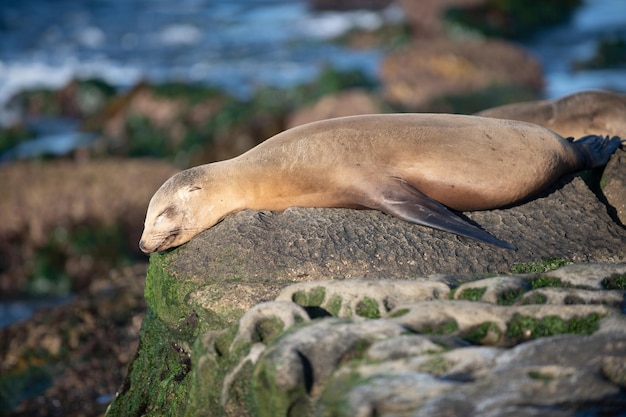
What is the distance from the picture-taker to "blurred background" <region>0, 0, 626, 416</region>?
8086 millimetres

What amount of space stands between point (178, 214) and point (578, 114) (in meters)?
3.39

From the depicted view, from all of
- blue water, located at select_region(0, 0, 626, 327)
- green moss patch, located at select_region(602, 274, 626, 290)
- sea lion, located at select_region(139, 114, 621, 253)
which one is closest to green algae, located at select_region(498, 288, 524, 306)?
green moss patch, located at select_region(602, 274, 626, 290)

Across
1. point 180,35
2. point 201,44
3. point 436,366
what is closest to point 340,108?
point 436,366

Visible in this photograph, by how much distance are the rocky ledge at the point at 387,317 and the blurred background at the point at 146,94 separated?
102 inches

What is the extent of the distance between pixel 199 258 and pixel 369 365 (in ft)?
5.79

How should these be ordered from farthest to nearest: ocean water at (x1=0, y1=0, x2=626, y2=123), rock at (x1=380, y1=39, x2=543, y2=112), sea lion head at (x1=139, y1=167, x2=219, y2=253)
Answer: ocean water at (x1=0, y1=0, x2=626, y2=123), rock at (x1=380, y1=39, x2=543, y2=112), sea lion head at (x1=139, y1=167, x2=219, y2=253)

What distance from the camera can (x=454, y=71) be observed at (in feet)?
53.1

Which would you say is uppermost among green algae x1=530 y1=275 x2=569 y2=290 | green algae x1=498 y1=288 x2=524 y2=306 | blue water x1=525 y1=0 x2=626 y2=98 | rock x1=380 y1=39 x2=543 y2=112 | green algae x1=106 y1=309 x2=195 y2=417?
green algae x1=498 y1=288 x2=524 y2=306

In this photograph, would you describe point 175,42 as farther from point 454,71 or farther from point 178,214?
point 178,214

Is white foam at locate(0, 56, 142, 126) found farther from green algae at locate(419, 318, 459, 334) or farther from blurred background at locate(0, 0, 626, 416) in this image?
green algae at locate(419, 318, 459, 334)

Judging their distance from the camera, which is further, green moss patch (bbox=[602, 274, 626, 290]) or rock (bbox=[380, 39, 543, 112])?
rock (bbox=[380, 39, 543, 112])

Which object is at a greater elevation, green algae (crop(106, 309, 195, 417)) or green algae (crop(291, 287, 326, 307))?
green algae (crop(291, 287, 326, 307))

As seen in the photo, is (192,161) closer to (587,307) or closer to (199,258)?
(199,258)

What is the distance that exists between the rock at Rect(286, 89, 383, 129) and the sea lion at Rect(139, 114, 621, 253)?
7.12m
